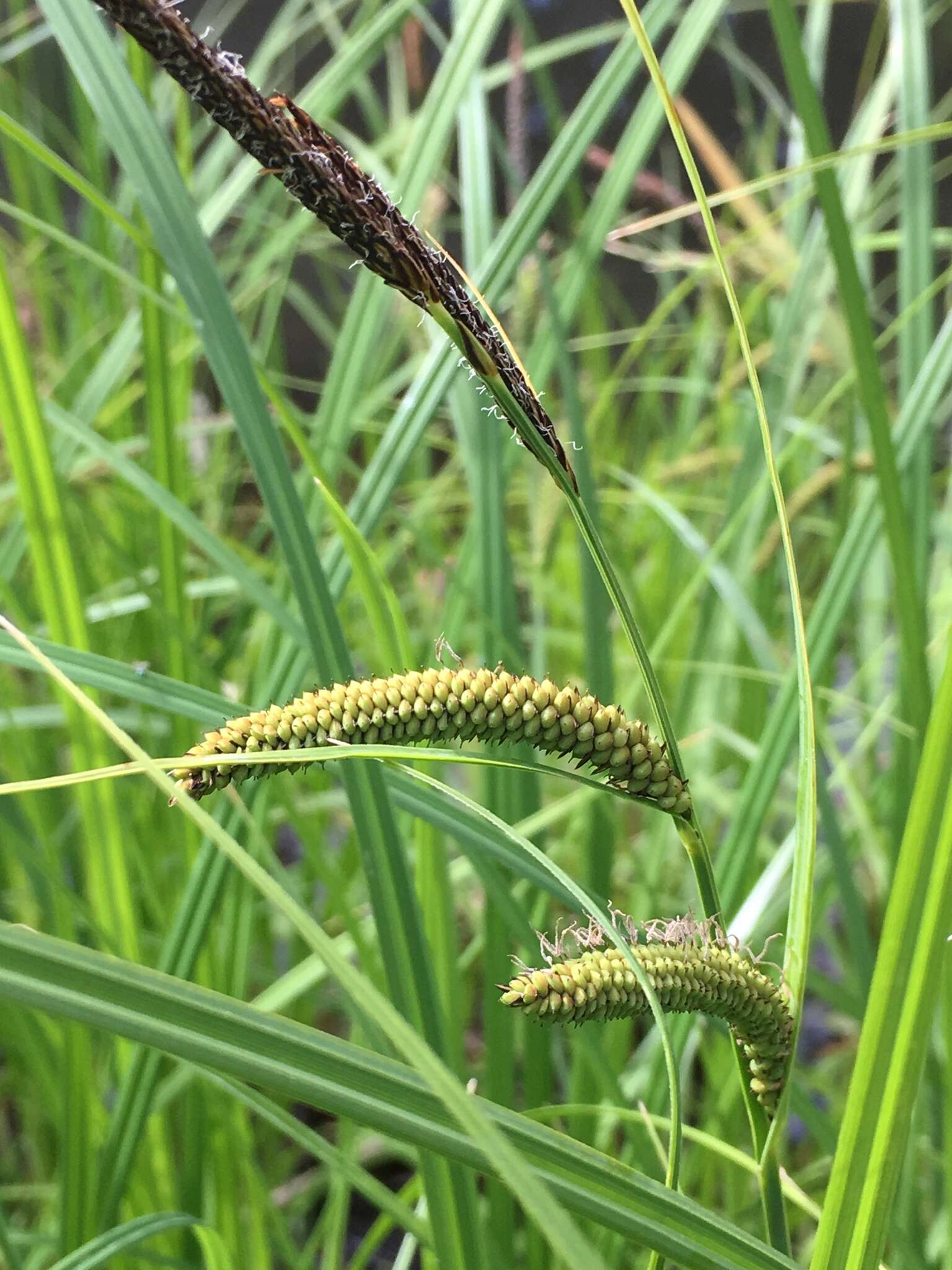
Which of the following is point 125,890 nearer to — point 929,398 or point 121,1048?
point 121,1048

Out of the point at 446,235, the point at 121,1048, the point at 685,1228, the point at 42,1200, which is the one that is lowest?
the point at 42,1200

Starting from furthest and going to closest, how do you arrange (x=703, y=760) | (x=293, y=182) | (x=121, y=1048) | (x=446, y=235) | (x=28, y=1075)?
(x=446, y=235) < (x=703, y=760) < (x=28, y=1075) < (x=121, y=1048) < (x=293, y=182)

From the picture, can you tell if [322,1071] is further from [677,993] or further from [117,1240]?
[117,1240]

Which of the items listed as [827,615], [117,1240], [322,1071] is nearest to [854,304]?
[827,615]

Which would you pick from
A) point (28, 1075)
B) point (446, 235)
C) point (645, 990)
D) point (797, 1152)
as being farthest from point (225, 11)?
point (645, 990)

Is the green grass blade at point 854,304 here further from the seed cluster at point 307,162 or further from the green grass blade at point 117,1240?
the green grass blade at point 117,1240

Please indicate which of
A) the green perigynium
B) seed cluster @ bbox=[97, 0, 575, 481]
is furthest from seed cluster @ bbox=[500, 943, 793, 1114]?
seed cluster @ bbox=[97, 0, 575, 481]
